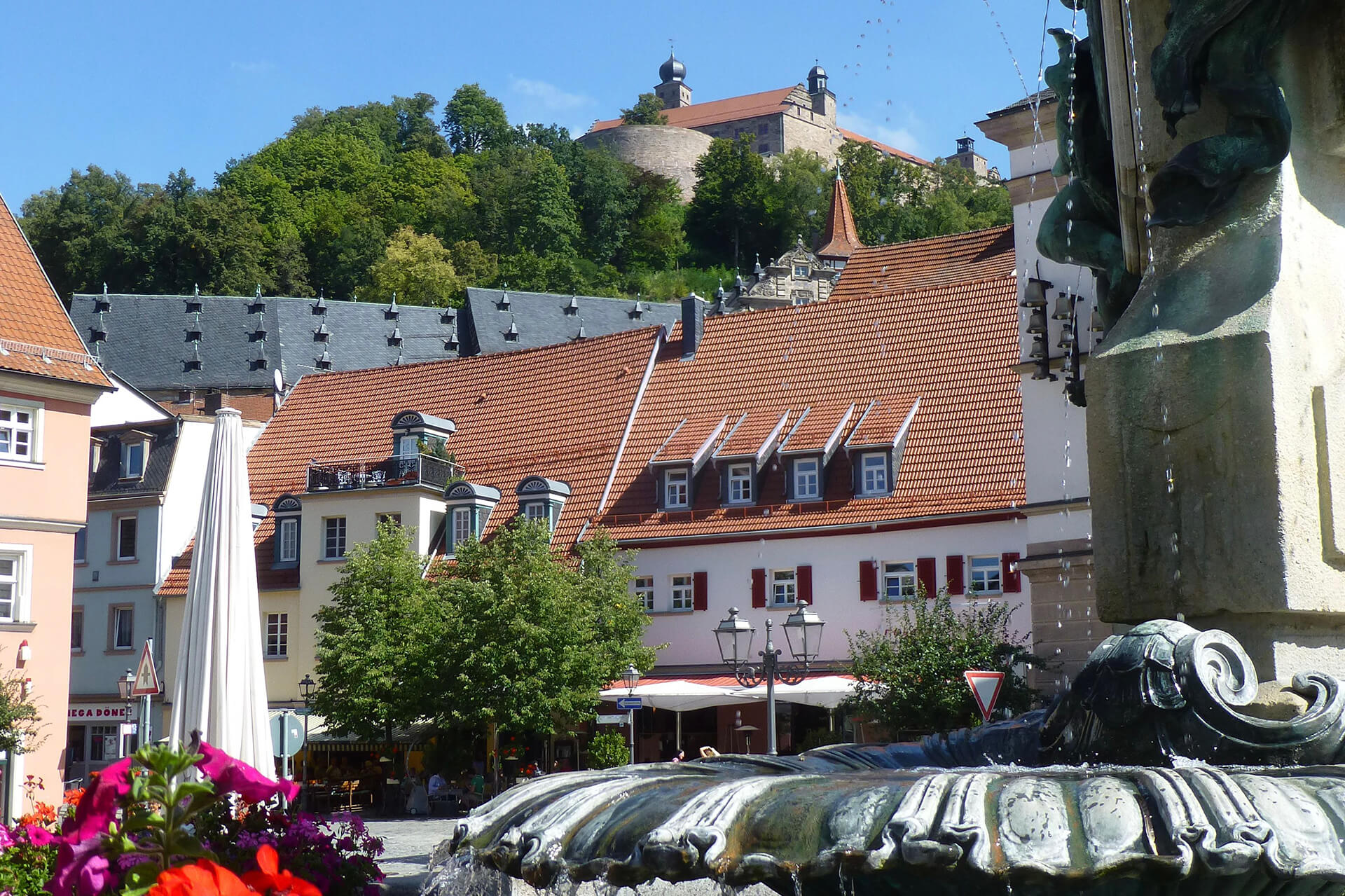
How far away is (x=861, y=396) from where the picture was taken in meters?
37.0

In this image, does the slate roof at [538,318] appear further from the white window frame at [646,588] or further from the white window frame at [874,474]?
the white window frame at [874,474]

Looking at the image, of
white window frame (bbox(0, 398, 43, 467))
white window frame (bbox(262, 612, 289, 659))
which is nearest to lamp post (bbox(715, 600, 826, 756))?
white window frame (bbox(262, 612, 289, 659))

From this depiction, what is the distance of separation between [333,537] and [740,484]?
10.3 m

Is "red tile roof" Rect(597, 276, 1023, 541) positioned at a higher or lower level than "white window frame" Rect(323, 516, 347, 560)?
higher

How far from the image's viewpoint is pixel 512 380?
43.6 meters

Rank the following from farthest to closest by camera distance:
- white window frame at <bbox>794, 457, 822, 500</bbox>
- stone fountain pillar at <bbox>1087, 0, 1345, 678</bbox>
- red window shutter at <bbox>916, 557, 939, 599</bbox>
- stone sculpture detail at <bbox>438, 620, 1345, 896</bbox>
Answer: white window frame at <bbox>794, 457, 822, 500</bbox> → red window shutter at <bbox>916, 557, 939, 599</bbox> → stone fountain pillar at <bbox>1087, 0, 1345, 678</bbox> → stone sculpture detail at <bbox>438, 620, 1345, 896</bbox>

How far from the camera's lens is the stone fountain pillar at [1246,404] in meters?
4.24

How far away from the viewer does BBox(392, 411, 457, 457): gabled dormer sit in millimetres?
41562

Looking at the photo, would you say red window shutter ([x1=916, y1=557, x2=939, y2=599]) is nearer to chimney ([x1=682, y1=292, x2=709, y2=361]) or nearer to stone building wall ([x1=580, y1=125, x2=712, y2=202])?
chimney ([x1=682, y1=292, x2=709, y2=361])

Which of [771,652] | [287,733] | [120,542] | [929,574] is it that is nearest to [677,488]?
[929,574]

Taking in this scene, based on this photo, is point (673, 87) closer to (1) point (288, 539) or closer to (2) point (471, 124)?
(2) point (471, 124)

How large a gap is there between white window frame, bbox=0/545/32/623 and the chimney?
16.1 m

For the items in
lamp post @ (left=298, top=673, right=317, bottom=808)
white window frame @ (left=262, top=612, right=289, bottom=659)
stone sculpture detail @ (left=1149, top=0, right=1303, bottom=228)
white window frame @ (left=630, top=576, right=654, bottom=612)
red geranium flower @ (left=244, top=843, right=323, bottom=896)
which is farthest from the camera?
white window frame @ (left=262, top=612, right=289, bottom=659)

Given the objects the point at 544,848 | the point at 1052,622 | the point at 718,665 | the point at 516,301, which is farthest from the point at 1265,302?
the point at 516,301
